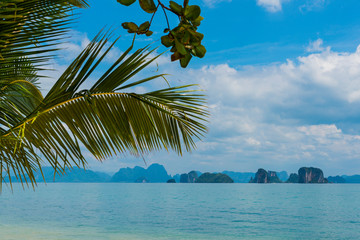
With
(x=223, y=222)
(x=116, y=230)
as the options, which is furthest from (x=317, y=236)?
(x=116, y=230)

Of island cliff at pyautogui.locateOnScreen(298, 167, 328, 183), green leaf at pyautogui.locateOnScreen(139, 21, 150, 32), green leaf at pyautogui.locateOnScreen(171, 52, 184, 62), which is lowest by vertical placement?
green leaf at pyautogui.locateOnScreen(171, 52, 184, 62)

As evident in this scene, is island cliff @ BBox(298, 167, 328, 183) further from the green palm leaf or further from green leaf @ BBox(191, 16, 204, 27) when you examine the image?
green leaf @ BBox(191, 16, 204, 27)

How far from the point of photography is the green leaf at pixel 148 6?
1.21 m

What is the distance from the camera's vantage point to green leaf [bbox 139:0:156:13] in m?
1.21

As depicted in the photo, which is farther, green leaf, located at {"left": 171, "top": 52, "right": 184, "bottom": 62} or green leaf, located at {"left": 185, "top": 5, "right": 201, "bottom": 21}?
green leaf, located at {"left": 171, "top": 52, "right": 184, "bottom": 62}

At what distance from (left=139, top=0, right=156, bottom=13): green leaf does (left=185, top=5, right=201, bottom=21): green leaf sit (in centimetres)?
14

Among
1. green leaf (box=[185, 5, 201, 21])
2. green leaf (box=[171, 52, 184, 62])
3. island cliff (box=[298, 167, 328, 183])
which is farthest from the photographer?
island cliff (box=[298, 167, 328, 183])

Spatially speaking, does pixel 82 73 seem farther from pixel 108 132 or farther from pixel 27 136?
pixel 27 136

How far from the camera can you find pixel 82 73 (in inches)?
105

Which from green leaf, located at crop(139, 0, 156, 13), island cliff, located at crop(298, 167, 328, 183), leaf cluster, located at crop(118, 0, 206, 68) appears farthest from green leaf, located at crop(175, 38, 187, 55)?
island cliff, located at crop(298, 167, 328, 183)

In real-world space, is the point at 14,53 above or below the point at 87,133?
above

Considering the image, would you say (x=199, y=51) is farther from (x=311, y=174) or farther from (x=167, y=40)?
(x=311, y=174)

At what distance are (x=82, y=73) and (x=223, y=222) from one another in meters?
40.9

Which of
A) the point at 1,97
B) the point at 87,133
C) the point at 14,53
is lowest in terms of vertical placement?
the point at 87,133
